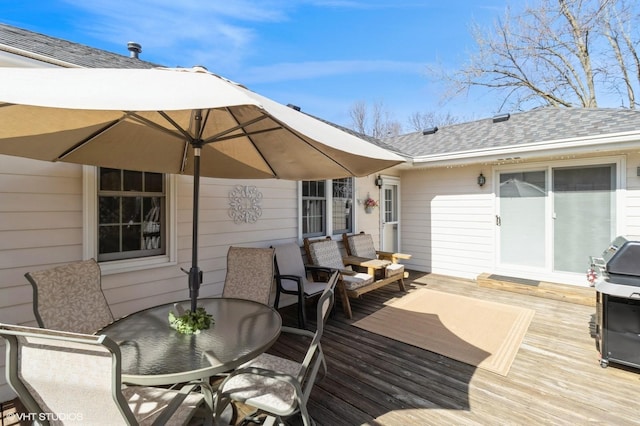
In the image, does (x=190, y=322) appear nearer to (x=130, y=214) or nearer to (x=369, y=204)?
(x=130, y=214)

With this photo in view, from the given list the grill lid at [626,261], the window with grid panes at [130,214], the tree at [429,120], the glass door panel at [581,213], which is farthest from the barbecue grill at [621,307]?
the tree at [429,120]

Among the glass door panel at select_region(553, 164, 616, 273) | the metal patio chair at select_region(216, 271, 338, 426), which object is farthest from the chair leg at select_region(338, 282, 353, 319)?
the glass door panel at select_region(553, 164, 616, 273)

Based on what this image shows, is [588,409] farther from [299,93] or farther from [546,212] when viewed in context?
[299,93]

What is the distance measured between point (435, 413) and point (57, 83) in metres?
3.14

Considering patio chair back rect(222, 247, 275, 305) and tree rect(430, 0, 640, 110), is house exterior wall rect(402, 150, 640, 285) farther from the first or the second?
tree rect(430, 0, 640, 110)

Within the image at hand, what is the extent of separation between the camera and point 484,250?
6.40 m

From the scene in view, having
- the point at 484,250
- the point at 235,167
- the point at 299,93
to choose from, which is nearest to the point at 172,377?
→ the point at 235,167

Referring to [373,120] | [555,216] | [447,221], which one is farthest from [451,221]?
[373,120]

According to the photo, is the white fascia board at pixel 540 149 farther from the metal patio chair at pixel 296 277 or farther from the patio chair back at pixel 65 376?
the patio chair back at pixel 65 376

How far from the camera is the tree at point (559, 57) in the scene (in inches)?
343

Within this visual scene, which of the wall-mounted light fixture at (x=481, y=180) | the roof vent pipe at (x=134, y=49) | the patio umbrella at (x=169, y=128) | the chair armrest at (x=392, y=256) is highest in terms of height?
the roof vent pipe at (x=134, y=49)

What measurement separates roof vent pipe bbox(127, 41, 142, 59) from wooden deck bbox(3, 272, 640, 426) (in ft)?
15.0

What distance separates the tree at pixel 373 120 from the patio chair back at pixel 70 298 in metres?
16.5

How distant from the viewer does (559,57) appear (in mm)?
10156
